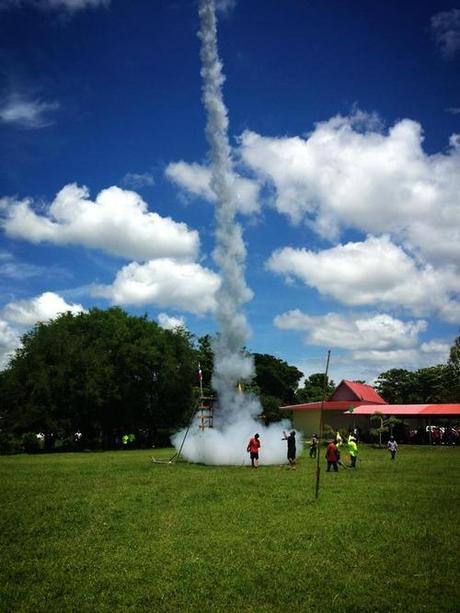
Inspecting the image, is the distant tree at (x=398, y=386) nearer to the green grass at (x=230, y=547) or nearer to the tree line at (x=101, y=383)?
the tree line at (x=101, y=383)

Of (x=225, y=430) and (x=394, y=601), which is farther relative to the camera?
(x=225, y=430)

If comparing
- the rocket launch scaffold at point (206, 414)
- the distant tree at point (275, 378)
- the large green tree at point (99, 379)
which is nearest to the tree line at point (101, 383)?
the large green tree at point (99, 379)

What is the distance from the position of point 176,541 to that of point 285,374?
3595 inches

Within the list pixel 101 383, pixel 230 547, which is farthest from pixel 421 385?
pixel 230 547

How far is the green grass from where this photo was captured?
882cm

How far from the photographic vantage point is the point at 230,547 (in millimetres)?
11680

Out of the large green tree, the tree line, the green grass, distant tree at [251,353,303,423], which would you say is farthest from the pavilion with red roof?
the green grass

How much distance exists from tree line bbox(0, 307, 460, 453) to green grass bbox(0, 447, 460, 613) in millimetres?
32972

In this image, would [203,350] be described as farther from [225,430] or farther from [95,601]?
[95,601]

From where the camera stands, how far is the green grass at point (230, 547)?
882 centimetres

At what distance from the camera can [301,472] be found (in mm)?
26844

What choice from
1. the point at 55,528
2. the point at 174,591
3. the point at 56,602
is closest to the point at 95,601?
the point at 56,602

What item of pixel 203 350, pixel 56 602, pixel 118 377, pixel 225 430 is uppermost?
pixel 203 350

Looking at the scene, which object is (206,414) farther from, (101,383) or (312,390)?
(312,390)
